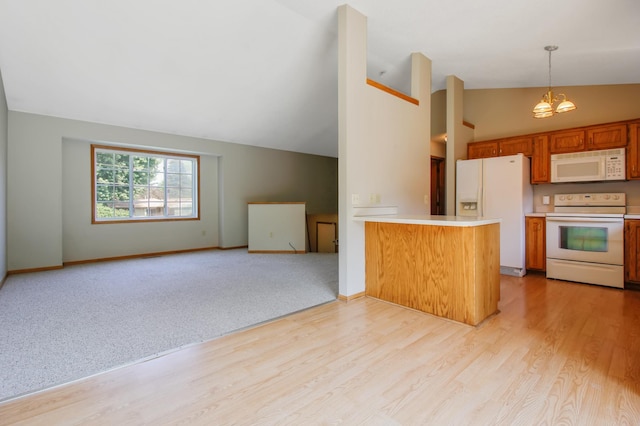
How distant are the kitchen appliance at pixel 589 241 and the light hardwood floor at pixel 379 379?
1.34 metres

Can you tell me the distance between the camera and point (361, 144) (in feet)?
10.9

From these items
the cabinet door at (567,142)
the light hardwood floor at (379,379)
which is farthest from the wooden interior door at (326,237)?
the cabinet door at (567,142)

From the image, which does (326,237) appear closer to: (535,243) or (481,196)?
(481,196)

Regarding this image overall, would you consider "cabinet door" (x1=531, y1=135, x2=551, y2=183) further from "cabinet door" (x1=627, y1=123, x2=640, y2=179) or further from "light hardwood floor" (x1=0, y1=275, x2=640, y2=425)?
"light hardwood floor" (x1=0, y1=275, x2=640, y2=425)

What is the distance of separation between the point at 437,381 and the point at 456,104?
455cm

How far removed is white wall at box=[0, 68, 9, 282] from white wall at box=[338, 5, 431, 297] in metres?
4.22

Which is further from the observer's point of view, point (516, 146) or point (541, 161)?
point (516, 146)

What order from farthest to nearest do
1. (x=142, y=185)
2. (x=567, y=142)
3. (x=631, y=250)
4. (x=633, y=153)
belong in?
(x=142, y=185), (x=567, y=142), (x=633, y=153), (x=631, y=250)

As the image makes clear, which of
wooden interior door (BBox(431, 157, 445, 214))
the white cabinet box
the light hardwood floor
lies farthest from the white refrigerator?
the white cabinet box

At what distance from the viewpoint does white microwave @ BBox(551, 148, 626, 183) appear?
3.91 meters

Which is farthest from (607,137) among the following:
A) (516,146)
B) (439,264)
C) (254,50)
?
(254,50)

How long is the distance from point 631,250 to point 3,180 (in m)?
7.89

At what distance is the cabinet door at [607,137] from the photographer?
3.92 metres

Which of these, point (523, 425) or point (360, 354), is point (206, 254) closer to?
point (360, 354)
